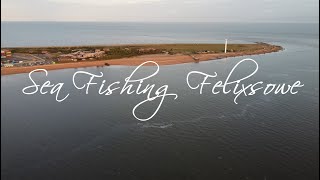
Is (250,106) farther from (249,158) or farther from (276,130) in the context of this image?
(249,158)

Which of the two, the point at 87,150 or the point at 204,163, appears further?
the point at 87,150

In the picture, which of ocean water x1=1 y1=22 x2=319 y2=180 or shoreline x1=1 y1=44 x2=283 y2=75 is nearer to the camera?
ocean water x1=1 y1=22 x2=319 y2=180

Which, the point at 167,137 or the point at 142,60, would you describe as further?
the point at 142,60

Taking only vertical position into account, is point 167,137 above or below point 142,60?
below

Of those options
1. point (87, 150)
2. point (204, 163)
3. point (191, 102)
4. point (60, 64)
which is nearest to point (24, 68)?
point (60, 64)

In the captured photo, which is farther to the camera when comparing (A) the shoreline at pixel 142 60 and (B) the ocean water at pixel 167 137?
(A) the shoreline at pixel 142 60

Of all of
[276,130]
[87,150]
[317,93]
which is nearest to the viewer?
[87,150]

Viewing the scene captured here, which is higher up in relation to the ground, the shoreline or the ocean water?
the shoreline

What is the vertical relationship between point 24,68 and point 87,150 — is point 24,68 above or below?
above

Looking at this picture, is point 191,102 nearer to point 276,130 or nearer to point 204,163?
point 276,130

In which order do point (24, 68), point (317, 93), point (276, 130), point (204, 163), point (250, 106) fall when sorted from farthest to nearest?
1. point (24, 68)
2. point (317, 93)
3. point (250, 106)
4. point (276, 130)
5. point (204, 163)

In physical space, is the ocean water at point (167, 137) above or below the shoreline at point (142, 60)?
below
